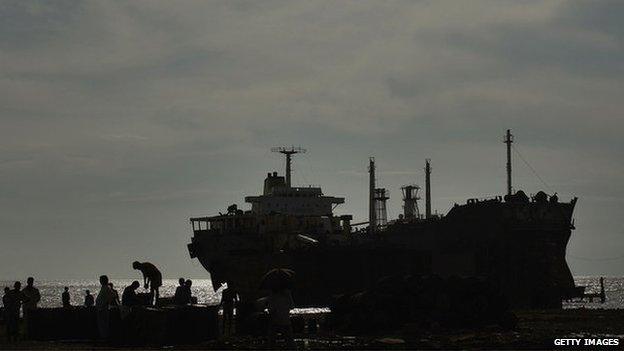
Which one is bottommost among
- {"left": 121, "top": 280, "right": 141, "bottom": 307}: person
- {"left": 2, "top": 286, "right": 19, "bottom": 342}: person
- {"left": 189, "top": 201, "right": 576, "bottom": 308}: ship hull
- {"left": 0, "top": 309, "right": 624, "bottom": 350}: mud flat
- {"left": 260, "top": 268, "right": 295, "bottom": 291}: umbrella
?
{"left": 0, "top": 309, "right": 624, "bottom": 350}: mud flat

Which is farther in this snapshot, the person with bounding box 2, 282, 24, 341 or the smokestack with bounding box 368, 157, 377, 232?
the smokestack with bounding box 368, 157, 377, 232

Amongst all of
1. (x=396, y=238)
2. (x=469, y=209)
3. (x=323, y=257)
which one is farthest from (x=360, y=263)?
(x=396, y=238)

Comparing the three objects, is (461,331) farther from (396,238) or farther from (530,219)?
(396,238)

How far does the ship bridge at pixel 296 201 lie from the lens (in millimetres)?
80250

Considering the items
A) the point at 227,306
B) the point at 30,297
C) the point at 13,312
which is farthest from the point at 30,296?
the point at 227,306

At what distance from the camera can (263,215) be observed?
75.0 m

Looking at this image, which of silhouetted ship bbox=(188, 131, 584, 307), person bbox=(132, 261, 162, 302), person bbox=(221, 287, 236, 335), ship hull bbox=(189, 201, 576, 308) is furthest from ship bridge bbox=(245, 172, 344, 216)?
person bbox=(132, 261, 162, 302)

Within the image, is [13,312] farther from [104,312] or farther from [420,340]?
[420,340]

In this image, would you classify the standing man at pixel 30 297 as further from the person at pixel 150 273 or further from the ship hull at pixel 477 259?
the ship hull at pixel 477 259

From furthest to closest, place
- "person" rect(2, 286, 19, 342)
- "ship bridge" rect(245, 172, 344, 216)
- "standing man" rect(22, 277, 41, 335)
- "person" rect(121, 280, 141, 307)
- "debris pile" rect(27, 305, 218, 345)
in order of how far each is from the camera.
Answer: "ship bridge" rect(245, 172, 344, 216), "standing man" rect(22, 277, 41, 335), "person" rect(2, 286, 19, 342), "person" rect(121, 280, 141, 307), "debris pile" rect(27, 305, 218, 345)

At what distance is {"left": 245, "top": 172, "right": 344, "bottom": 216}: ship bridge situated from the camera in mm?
80250

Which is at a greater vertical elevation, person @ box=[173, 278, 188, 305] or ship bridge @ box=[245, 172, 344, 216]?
ship bridge @ box=[245, 172, 344, 216]

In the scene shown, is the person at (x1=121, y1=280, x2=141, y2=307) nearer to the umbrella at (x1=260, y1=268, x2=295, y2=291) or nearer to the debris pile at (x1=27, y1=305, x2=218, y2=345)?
the debris pile at (x1=27, y1=305, x2=218, y2=345)

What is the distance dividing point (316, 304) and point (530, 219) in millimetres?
15085
